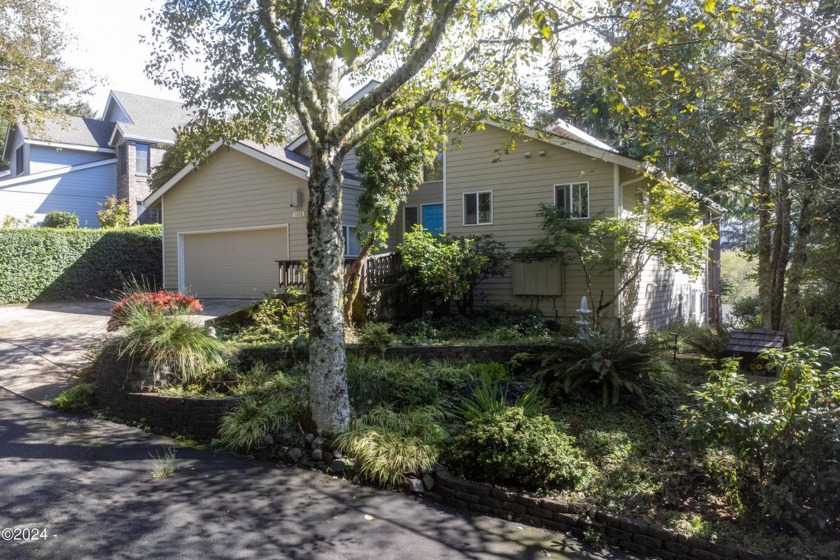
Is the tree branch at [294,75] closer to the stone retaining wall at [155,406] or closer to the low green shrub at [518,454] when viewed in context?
the stone retaining wall at [155,406]

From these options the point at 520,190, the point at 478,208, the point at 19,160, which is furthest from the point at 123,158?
the point at 520,190

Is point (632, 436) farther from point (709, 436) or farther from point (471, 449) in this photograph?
point (471, 449)

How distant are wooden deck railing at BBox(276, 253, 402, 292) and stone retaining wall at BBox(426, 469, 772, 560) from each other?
740 cm

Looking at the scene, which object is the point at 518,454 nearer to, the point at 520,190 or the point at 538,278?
the point at 538,278

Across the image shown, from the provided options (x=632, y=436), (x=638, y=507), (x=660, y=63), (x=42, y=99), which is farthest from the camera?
(x=42, y=99)

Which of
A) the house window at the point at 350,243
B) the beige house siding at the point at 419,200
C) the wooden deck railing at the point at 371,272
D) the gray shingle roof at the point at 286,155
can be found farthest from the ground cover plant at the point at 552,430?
the gray shingle roof at the point at 286,155

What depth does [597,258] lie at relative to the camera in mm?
11969

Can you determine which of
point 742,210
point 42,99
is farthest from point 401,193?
point 742,210

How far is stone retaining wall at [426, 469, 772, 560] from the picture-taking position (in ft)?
13.8

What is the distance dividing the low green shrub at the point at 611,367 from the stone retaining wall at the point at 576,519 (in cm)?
226

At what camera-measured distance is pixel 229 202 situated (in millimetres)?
17219

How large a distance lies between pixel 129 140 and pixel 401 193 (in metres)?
18.9

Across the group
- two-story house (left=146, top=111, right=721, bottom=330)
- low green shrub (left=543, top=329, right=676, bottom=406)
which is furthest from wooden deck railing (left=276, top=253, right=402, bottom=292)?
low green shrub (left=543, top=329, right=676, bottom=406)

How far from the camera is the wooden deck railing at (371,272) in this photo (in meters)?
12.5
